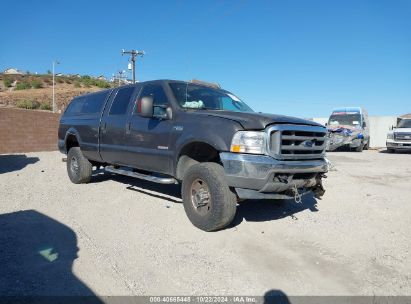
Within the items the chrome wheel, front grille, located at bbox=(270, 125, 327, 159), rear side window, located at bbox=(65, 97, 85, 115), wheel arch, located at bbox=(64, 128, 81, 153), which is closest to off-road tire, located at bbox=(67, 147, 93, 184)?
wheel arch, located at bbox=(64, 128, 81, 153)

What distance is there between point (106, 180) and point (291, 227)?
482 cm

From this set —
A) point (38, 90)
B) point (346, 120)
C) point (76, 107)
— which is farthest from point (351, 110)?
point (38, 90)

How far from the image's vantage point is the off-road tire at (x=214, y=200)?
4207mm

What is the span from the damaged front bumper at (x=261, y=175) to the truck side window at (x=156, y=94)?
156 cm

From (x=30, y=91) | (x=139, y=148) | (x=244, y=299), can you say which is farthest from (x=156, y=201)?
(x=30, y=91)

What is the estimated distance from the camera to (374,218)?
532cm

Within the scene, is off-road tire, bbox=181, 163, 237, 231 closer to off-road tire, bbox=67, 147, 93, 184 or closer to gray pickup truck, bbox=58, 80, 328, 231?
gray pickup truck, bbox=58, 80, 328, 231

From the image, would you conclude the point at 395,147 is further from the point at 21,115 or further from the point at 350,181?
the point at 21,115

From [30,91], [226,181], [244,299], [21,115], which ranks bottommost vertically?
[244,299]

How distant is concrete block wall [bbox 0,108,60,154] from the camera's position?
48.0ft

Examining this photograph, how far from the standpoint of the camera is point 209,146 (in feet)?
15.2

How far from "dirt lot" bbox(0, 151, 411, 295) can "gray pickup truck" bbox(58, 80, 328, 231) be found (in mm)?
515

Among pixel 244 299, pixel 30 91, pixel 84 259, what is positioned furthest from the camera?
pixel 30 91

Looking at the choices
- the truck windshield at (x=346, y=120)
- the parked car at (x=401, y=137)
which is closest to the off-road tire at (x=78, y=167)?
the truck windshield at (x=346, y=120)
